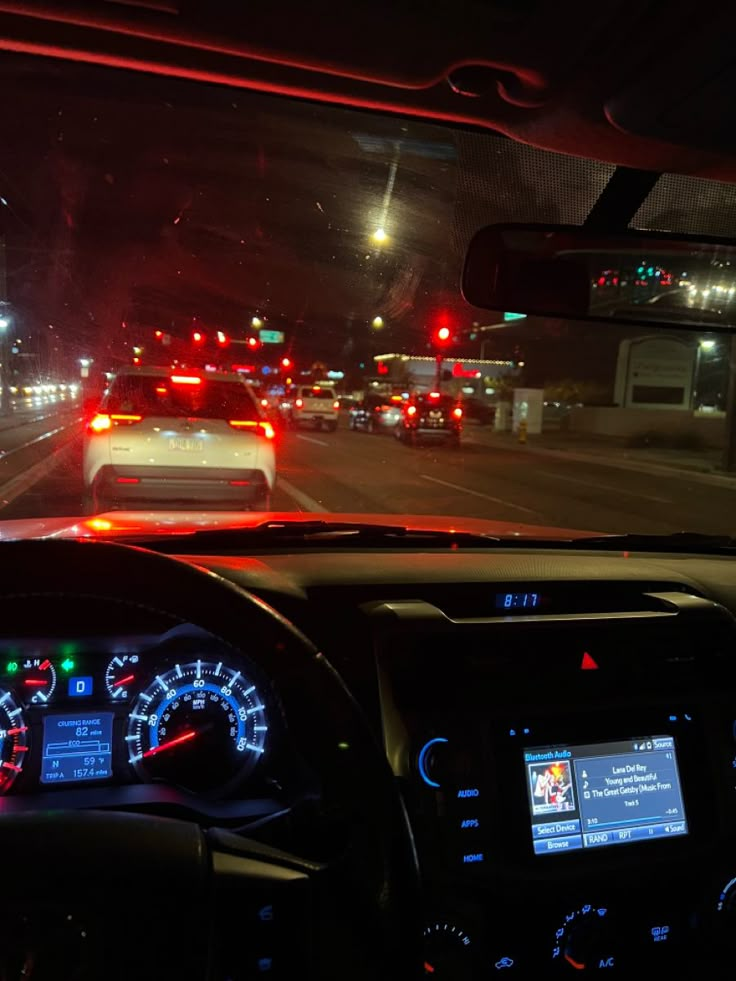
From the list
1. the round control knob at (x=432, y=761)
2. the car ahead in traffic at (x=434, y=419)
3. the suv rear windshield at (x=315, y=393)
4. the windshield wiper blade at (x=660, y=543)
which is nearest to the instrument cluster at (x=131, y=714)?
the round control knob at (x=432, y=761)

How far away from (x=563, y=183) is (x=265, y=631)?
10.4ft

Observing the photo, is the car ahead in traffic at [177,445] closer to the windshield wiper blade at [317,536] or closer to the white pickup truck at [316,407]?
the windshield wiper blade at [317,536]

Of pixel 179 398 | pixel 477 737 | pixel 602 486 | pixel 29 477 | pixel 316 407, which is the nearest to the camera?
pixel 477 737

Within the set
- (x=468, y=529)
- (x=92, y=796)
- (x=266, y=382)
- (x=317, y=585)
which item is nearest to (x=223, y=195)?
(x=468, y=529)

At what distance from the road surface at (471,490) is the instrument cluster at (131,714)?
328 inches

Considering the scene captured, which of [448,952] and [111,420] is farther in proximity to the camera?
[111,420]

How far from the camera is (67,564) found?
1.94m

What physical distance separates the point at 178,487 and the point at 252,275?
4850mm

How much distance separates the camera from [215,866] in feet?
6.39

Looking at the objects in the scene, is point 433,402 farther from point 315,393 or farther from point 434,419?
point 315,393

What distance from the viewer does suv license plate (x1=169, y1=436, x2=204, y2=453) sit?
35.2 ft

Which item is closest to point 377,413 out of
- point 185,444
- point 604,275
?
point 185,444

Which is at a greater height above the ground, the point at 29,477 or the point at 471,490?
the point at 29,477

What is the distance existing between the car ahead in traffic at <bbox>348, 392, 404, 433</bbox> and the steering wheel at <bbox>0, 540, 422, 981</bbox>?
35916 millimetres
